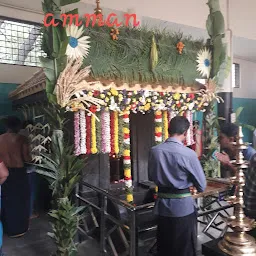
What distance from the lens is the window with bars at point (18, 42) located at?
4527 millimetres

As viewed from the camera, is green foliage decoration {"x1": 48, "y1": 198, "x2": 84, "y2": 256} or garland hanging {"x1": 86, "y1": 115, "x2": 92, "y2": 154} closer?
green foliage decoration {"x1": 48, "y1": 198, "x2": 84, "y2": 256}

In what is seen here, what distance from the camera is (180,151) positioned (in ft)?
7.34

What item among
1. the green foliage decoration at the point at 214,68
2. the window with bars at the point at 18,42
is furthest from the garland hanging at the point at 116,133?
the window with bars at the point at 18,42

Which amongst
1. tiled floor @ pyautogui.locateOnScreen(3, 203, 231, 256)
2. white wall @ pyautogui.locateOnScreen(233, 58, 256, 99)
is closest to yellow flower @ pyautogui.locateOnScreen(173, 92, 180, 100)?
tiled floor @ pyautogui.locateOnScreen(3, 203, 231, 256)

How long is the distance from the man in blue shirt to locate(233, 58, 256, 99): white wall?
6.81 meters

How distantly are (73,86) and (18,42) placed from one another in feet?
9.45

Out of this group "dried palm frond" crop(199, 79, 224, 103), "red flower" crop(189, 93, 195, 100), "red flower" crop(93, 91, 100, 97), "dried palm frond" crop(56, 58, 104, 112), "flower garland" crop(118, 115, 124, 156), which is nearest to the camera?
"dried palm frond" crop(56, 58, 104, 112)

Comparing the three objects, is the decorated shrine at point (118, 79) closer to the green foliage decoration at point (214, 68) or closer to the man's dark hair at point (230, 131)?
the green foliage decoration at point (214, 68)

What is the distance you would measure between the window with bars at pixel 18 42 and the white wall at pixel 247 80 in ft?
20.2

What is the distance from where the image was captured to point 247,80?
28.3 feet

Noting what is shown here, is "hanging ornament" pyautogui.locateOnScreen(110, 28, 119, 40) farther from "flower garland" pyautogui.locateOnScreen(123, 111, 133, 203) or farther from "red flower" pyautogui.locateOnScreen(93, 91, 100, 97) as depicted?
"flower garland" pyautogui.locateOnScreen(123, 111, 133, 203)

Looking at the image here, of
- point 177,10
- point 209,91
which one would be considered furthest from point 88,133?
point 177,10

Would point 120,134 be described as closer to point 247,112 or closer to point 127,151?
point 127,151

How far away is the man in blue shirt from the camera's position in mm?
2236
